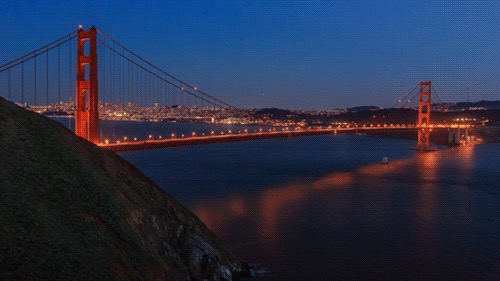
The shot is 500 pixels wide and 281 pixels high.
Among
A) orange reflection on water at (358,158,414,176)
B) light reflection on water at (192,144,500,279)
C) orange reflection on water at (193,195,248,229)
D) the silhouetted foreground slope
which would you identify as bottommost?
light reflection on water at (192,144,500,279)

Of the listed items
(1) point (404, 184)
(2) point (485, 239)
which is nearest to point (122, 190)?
(2) point (485, 239)

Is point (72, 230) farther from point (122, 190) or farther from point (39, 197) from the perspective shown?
point (122, 190)

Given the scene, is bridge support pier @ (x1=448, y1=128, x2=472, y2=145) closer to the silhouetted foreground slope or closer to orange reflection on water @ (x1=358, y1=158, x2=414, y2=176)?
orange reflection on water @ (x1=358, y1=158, x2=414, y2=176)

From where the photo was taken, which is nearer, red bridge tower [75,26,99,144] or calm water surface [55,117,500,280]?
calm water surface [55,117,500,280]

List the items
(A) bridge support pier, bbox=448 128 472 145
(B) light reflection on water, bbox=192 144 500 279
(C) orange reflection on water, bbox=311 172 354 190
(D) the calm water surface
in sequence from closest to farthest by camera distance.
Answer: (B) light reflection on water, bbox=192 144 500 279, (D) the calm water surface, (C) orange reflection on water, bbox=311 172 354 190, (A) bridge support pier, bbox=448 128 472 145

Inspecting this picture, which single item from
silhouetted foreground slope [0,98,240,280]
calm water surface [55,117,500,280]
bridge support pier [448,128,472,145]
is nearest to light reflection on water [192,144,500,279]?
calm water surface [55,117,500,280]

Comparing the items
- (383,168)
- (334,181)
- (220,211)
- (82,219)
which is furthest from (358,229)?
(383,168)
